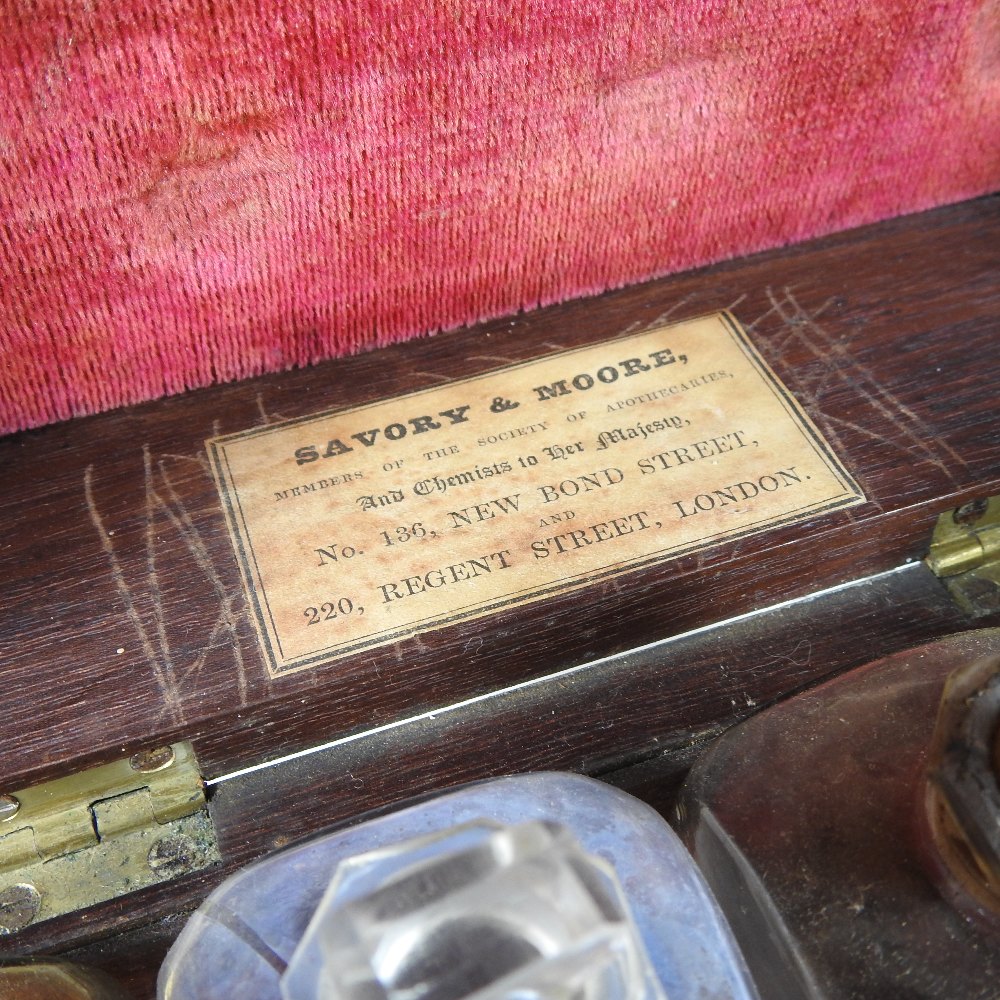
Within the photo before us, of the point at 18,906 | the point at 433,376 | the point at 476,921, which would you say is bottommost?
the point at 476,921

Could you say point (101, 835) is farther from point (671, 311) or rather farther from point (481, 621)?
point (671, 311)

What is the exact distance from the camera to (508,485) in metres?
0.74

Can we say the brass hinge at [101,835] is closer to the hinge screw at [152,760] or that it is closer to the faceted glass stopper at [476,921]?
the hinge screw at [152,760]

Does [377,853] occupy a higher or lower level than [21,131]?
lower

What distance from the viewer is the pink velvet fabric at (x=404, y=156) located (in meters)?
0.65

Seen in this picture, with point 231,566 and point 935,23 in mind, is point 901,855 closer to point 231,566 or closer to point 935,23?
point 231,566

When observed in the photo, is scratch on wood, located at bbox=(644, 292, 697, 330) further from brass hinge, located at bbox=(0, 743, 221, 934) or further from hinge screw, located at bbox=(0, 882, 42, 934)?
hinge screw, located at bbox=(0, 882, 42, 934)

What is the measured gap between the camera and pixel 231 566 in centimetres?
71

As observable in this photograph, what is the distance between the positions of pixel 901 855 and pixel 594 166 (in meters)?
0.49

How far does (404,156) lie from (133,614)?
33 cm

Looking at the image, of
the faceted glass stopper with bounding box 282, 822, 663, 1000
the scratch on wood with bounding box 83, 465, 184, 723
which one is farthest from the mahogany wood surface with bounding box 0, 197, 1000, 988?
the faceted glass stopper with bounding box 282, 822, 663, 1000

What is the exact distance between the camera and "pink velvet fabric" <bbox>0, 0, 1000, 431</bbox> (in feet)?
2.12

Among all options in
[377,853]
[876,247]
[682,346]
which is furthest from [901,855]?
[876,247]

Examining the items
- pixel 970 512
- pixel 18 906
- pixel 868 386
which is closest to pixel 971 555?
pixel 970 512
